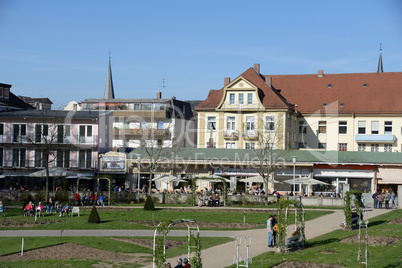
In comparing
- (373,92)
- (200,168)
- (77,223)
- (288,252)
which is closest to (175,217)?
(77,223)

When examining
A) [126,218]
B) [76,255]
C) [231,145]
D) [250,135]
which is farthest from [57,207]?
[250,135]

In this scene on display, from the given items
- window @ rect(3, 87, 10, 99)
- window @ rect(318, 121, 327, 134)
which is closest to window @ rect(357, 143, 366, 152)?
window @ rect(318, 121, 327, 134)

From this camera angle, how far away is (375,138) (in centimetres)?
6988

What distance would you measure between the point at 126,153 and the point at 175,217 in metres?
28.1

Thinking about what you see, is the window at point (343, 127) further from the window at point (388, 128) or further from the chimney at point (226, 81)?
the chimney at point (226, 81)

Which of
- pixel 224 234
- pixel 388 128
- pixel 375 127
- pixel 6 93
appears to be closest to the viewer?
pixel 224 234

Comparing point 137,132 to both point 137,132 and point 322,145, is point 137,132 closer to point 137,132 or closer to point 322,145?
point 137,132

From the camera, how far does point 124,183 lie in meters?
65.9

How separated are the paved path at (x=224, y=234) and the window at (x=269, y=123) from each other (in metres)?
28.3

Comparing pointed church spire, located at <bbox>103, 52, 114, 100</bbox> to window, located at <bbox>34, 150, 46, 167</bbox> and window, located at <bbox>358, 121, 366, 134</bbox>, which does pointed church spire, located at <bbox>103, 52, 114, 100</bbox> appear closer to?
window, located at <bbox>34, 150, 46, 167</bbox>

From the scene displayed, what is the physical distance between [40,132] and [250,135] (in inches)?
958

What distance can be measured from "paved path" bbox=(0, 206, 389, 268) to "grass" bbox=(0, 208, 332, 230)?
5.45 ft

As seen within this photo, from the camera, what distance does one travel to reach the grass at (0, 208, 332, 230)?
116 feet

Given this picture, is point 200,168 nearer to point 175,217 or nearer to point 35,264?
point 175,217
